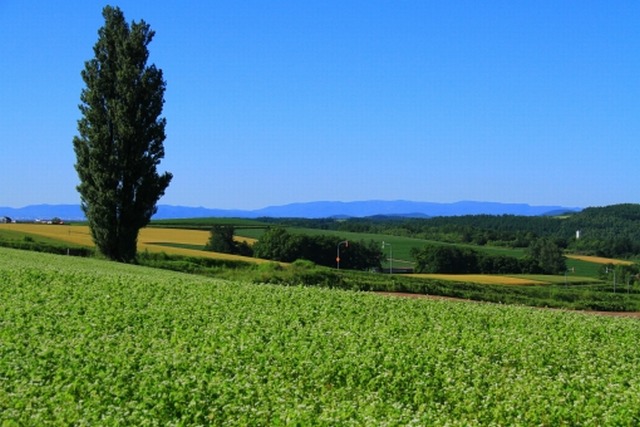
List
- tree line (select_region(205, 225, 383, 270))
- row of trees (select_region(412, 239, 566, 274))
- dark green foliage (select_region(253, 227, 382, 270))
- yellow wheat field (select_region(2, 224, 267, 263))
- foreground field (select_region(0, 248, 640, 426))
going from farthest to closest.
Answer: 1. row of trees (select_region(412, 239, 566, 274))
2. tree line (select_region(205, 225, 383, 270))
3. dark green foliage (select_region(253, 227, 382, 270))
4. yellow wheat field (select_region(2, 224, 267, 263))
5. foreground field (select_region(0, 248, 640, 426))

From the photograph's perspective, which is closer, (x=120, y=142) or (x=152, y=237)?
(x=120, y=142)

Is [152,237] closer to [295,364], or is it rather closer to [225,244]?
[225,244]

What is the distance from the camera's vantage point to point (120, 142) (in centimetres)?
4697

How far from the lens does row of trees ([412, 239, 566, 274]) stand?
3199 inches

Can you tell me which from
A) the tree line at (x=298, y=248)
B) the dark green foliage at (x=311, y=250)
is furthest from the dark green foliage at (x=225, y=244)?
the dark green foliage at (x=311, y=250)

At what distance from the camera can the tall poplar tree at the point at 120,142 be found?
46344mm

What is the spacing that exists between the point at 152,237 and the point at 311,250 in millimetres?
20439

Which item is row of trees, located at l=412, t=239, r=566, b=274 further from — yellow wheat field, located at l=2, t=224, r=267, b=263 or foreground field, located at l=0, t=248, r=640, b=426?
foreground field, located at l=0, t=248, r=640, b=426

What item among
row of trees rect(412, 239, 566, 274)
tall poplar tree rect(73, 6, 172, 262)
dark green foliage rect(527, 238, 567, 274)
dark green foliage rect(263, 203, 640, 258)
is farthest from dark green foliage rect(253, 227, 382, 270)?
dark green foliage rect(263, 203, 640, 258)

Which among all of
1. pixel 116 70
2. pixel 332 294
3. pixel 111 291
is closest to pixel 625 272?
pixel 116 70

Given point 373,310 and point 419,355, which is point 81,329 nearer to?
point 419,355

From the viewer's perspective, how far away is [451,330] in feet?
60.1

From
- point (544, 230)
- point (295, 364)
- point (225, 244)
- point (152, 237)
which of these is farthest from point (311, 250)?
point (544, 230)

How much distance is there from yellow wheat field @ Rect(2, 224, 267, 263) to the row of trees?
67.7ft
